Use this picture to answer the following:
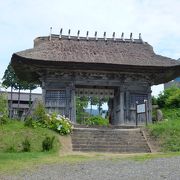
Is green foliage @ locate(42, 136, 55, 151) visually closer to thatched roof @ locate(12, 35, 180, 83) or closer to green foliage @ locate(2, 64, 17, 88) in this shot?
thatched roof @ locate(12, 35, 180, 83)

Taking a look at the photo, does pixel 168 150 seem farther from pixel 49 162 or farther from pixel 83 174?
pixel 83 174

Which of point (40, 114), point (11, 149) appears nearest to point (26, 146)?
point (11, 149)

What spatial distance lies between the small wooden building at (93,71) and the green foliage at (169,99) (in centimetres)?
421

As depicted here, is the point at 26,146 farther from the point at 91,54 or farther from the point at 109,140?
the point at 91,54

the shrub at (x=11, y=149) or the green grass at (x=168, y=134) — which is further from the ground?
the green grass at (x=168, y=134)

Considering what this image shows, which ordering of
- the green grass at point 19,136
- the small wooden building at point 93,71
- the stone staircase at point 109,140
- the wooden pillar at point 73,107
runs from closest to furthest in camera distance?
the green grass at point 19,136 → the stone staircase at point 109,140 → the small wooden building at point 93,71 → the wooden pillar at point 73,107

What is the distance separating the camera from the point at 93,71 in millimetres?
24656

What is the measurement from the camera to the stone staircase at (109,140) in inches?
699

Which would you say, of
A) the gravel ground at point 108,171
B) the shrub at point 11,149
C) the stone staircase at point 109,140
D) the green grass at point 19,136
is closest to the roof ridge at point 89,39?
the stone staircase at point 109,140

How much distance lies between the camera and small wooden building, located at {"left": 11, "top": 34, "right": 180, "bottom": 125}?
2364 cm

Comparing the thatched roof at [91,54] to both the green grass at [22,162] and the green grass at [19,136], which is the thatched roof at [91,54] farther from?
the green grass at [22,162]

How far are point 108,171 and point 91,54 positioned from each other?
15.4m

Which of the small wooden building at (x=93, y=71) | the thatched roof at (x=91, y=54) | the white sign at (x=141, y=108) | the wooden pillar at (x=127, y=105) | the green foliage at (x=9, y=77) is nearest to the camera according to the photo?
the white sign at (x=141, y=108)

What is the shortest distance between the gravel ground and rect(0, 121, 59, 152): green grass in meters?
5.29
